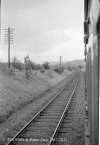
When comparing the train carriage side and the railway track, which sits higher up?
the train carriage side

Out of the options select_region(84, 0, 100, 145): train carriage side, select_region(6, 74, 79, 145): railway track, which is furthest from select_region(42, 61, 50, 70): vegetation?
select_region(84, 0, 100, 145): train carriage side

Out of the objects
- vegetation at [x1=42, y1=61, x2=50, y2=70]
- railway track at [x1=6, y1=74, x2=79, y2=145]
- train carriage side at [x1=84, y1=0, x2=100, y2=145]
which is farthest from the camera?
vegetation at [x1=42, y1=61, x2=50, y2=70]

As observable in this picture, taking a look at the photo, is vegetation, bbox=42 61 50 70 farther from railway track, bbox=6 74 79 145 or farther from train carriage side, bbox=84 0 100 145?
train carriage side, bbox=84 0 100 145

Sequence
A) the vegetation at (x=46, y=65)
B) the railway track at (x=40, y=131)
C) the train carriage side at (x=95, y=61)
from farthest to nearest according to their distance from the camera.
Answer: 1. the vegetation at (x=46, y=65)
2. the railway track at (x=40, y=131)
3. the train carriage side at (x=95, y=61)

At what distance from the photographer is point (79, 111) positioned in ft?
47.2

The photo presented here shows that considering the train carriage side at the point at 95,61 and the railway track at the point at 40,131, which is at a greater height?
the train carriage side at the point at 95,61

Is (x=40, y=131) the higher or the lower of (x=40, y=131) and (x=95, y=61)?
the lower

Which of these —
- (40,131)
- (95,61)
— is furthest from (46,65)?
(95,61)

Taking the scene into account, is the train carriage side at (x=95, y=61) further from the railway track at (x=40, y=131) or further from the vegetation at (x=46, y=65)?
the vegetation at (x=46, y=65)

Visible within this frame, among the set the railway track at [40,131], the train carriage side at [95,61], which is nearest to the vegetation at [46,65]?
the railway track at [40,131]

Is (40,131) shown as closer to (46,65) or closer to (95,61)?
(95,61)

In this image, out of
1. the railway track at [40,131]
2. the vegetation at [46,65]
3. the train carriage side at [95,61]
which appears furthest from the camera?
the vegetation at [46,65]

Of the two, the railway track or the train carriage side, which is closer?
the train carriage side

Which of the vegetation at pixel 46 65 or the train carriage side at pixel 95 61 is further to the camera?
the vegetation at pixel 46 65
